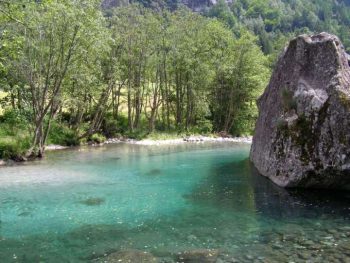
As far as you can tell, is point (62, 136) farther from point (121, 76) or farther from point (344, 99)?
point (344, 99)

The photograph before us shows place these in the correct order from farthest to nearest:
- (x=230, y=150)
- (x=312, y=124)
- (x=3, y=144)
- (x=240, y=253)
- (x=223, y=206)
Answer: (x=230, y=150) < (x=3, y=144) < (x=312, y=124) < (x=223, y=206) < (x=240, y=253)

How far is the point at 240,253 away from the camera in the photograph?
39.2 ft

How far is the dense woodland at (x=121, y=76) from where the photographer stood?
34.0m

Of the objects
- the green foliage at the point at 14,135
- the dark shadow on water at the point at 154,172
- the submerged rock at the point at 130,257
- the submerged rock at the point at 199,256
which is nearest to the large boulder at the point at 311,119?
the dark shadow on water at the point at 154,172

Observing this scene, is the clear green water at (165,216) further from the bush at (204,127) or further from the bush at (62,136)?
the bush at (204,127)

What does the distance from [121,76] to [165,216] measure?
43.2 meters

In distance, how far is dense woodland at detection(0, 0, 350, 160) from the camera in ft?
112

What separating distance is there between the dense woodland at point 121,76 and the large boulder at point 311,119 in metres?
17.1

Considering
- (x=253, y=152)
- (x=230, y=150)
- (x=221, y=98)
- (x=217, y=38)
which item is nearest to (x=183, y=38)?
(x=217, y=38)

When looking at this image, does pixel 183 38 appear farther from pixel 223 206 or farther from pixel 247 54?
pixel 223 206

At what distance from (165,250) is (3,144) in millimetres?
25141

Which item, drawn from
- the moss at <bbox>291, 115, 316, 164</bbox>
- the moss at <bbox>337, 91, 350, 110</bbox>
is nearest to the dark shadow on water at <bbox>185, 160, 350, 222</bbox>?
the moss at <bbox>291, 115, 316, 164</bbox>

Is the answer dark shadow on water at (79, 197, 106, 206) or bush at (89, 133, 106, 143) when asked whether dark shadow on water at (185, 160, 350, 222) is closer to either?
dark shadow on water at (79, 197, 106, 206)

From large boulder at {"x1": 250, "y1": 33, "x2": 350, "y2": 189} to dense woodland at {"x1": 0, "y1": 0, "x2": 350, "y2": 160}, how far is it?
17057 mm
